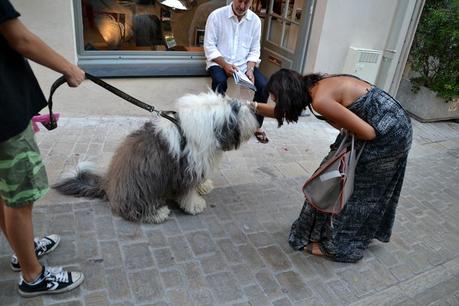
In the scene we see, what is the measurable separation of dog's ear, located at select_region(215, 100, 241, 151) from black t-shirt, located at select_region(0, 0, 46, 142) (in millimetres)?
1231

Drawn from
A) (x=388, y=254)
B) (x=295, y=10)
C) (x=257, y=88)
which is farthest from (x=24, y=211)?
(x=295, y=10)

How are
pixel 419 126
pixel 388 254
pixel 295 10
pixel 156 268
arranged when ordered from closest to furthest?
pixel 156 268 < pixel 388 254 < pixel 295 10 < pixel 419 126

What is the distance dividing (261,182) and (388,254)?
1329mm

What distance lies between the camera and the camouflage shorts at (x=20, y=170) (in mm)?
1750

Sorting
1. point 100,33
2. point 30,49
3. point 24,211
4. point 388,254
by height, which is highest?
point 30,49

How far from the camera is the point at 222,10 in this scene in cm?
429

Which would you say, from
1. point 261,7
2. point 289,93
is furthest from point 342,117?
point 261,7

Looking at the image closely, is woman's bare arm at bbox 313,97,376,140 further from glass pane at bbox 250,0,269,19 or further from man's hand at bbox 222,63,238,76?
glass pane at bbox 250,0,269,19

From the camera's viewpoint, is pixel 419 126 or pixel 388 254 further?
pixel 419 126

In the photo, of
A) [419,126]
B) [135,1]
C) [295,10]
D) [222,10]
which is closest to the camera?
[222,10]

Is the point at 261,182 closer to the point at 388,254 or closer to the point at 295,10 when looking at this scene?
the point at 388,254

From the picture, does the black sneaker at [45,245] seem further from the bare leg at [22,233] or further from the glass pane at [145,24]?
the glass pane at [145,24]

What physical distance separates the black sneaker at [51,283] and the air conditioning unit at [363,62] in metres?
4.45

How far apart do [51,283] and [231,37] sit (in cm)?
320
